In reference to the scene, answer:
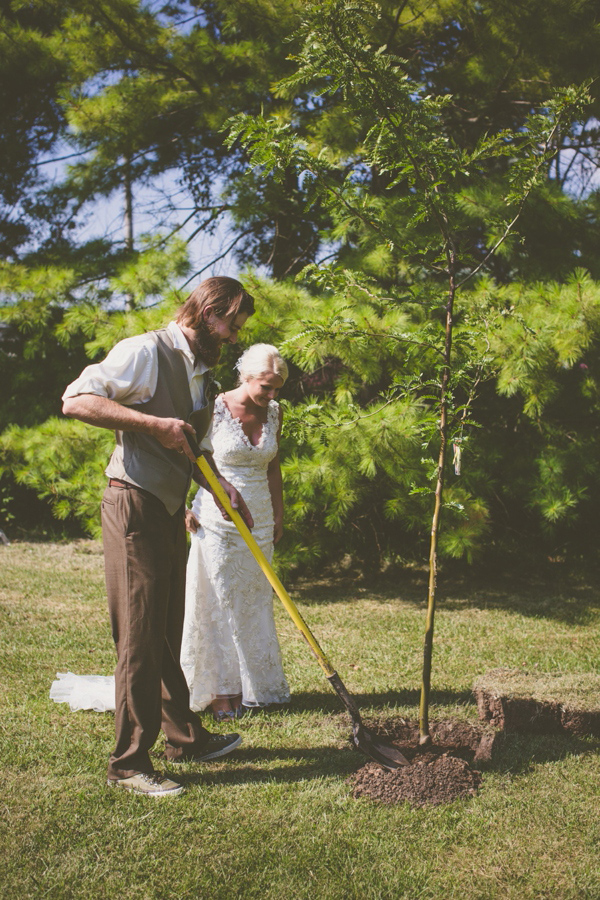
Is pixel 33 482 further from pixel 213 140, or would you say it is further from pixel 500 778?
pixel 500 778

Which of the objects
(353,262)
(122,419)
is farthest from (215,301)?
(353,262)

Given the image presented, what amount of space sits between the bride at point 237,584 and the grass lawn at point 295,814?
0.21 metres

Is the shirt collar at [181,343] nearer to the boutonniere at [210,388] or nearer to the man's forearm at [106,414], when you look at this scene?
the boutonniere at [210,388]

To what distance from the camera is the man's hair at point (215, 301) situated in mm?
2684

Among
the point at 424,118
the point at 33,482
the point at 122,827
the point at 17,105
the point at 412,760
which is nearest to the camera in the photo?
the point at 122,827

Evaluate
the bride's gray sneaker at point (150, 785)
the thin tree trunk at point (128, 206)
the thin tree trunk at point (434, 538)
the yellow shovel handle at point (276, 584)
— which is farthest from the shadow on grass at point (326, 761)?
Answer: the thin tree trunk at point (128, 206)

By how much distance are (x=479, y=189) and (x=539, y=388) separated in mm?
1678

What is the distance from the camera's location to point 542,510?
5652 millimetres

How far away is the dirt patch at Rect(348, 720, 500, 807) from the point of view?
2.67m

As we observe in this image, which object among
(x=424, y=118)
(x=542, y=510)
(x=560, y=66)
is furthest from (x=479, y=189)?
(x=424, y=118)

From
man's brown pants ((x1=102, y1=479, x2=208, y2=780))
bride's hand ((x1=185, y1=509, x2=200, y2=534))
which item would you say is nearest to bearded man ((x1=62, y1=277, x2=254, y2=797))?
man's brown pants ((x1=102, y1=479, x2=208, y2=780))

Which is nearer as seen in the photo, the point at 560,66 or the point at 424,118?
the point at 424,118

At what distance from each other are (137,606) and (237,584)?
1.13m

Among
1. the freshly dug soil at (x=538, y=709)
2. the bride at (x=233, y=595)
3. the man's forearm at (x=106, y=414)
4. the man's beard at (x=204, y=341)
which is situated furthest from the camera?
the bride at (x=233, y=595)
